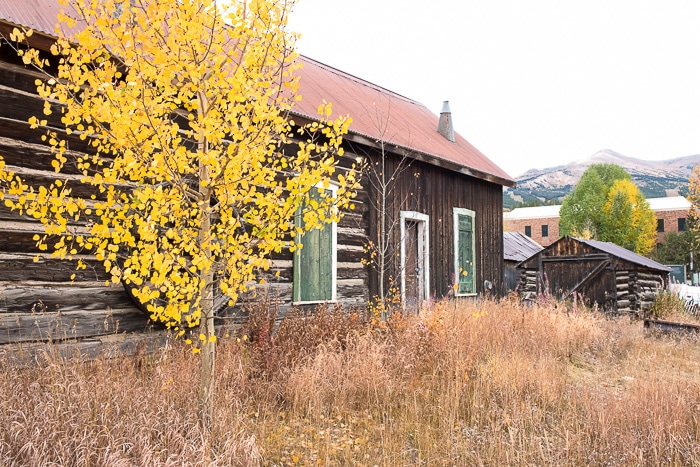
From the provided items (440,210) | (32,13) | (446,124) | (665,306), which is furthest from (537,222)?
(32,13)

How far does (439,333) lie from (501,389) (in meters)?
1.29

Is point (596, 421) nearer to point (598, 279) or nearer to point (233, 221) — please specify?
point (233, 221)

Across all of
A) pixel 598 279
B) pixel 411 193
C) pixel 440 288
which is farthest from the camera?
pixel 598 279

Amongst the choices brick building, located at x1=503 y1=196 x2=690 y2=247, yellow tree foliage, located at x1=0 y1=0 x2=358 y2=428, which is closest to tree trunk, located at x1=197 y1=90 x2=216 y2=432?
yellow tree foliage, located at x1=0 y1=0 x2=358 y2=428

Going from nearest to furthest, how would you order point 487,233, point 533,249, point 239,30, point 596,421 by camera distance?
point 239,30 < point 596,421 < point 487,233 < point 533,249

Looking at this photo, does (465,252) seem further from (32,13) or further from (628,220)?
(628,220)

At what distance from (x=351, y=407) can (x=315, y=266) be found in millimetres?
3202

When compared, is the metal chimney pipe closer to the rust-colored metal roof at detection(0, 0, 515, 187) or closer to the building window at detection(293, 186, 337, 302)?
the rust-colored metal roof at detection(0, 0, 515, 187)

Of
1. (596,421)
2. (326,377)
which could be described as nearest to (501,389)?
(596,421)

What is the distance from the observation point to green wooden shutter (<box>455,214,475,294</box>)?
484 inches

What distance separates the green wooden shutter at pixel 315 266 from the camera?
822 cm

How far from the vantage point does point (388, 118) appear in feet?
36.5

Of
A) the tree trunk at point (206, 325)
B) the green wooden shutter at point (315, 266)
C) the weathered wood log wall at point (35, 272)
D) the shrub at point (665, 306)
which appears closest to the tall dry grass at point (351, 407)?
the tree trunk at point (206, 325)

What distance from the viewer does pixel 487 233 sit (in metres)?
13.3
